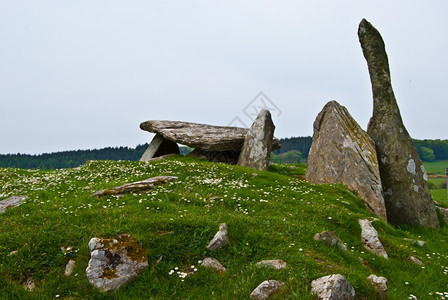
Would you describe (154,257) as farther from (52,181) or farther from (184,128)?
(184,128)

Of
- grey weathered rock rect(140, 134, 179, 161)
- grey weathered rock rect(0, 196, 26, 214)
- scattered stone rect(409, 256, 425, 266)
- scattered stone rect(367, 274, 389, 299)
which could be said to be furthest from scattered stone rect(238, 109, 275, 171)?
scattered stone rect(367, 274, 389, 299)

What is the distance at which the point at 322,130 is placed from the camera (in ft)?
73.5

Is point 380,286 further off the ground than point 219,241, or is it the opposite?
point 219,241

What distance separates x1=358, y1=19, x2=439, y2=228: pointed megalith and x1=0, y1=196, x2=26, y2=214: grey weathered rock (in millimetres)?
18263

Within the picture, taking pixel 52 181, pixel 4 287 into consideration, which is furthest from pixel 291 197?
pixel 52 181

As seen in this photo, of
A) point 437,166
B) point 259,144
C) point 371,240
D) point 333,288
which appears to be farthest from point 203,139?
point 437,166

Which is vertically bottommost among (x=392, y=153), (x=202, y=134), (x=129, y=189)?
(x=129, y=189)

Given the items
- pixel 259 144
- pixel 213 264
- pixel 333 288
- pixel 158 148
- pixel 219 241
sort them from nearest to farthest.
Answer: pixel 333 288 → pixel 213 264 → pixel 219 241 → pixel 259 144 → pixel 158 148

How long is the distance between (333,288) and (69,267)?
6.51 meters

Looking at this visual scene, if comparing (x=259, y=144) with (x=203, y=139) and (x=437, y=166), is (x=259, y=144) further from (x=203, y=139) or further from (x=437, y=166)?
(x=437, y=166)

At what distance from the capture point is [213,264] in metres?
9.29

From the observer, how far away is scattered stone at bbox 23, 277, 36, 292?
329 inches

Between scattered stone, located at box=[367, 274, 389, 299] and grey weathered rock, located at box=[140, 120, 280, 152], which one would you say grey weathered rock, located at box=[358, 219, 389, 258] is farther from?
grey weathered rock, located at box=[140, 120, 280, 152]

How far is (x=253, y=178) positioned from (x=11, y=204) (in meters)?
11.3
